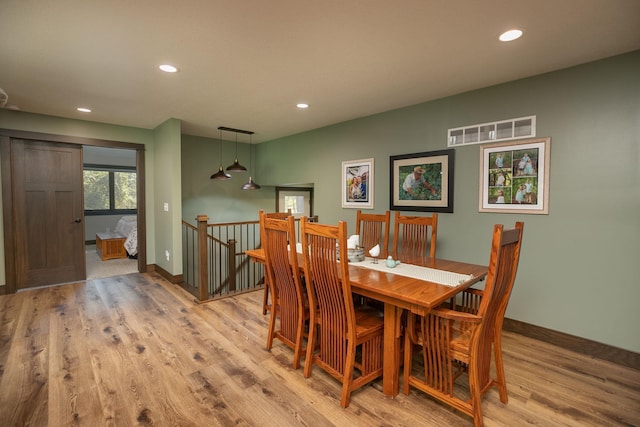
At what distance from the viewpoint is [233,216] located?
620 cm

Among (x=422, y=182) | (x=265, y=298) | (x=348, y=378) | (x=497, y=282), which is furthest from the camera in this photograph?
(x=422, y=182)

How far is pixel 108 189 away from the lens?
8.04m

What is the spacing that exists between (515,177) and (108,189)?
9.14 metres

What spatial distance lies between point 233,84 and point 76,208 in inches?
131

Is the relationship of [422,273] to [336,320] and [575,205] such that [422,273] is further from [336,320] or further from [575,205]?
[575,205]

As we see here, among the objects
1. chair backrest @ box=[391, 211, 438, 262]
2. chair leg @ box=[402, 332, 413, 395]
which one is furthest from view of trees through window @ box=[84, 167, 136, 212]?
chair leg @ box=[402, 332, 413, 395]

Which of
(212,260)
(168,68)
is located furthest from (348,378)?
(212,260)

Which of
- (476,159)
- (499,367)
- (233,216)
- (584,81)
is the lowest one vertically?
(499,367)

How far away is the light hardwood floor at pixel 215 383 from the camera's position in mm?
1780

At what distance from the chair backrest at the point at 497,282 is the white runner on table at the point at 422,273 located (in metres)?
0.24

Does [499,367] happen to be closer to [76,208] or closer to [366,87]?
[366,87]

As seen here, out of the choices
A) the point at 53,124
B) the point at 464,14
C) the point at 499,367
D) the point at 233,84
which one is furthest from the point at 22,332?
the point at 464,14

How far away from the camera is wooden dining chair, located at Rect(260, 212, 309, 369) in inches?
85.5

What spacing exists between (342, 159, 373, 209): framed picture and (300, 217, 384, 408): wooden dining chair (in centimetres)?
221
